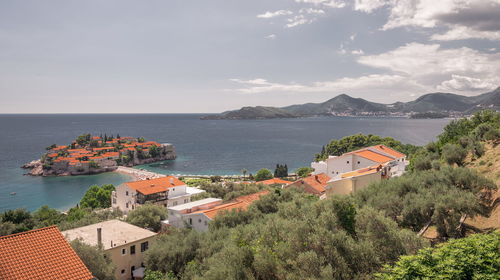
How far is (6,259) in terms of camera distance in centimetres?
848

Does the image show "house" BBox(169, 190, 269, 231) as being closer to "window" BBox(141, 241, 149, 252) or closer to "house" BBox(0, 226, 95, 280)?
"window" BBox(141, 241, 149, 252)

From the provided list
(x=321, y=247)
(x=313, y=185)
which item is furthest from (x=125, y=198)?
(x=321, y=247)

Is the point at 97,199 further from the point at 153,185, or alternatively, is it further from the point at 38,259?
the point at 38,259

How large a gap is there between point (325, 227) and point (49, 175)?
81.5 m

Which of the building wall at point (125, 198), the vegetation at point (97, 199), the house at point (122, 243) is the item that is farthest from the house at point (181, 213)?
the vegetation at point (97, 199)

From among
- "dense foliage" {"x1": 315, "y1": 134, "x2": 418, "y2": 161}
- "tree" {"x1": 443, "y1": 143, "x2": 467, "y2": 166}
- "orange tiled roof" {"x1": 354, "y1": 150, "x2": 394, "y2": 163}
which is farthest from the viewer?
"dense foliage" {"x1": 315, "y1": 134, "x2": 418, "y2": 161}

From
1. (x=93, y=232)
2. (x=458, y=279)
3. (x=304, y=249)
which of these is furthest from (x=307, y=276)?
(x=93, y=232)

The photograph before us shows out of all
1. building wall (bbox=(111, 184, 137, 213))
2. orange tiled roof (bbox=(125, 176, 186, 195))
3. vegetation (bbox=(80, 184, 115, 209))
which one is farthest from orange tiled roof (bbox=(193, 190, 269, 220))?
vegetation (bbox=(80, 184, 115, 209))

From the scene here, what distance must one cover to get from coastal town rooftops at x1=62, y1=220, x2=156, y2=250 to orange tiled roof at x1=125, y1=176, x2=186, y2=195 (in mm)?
15478

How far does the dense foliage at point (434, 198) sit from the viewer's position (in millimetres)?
12117

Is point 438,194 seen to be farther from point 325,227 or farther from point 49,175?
point 49,175

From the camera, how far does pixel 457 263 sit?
23.3 feet

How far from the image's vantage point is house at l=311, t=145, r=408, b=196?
22938 mm

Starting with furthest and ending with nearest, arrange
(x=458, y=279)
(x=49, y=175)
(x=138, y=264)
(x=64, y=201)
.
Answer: (x=49, y=175)
(x=64, y=201)
(x=138, y=264)
(x=458, y=279)
